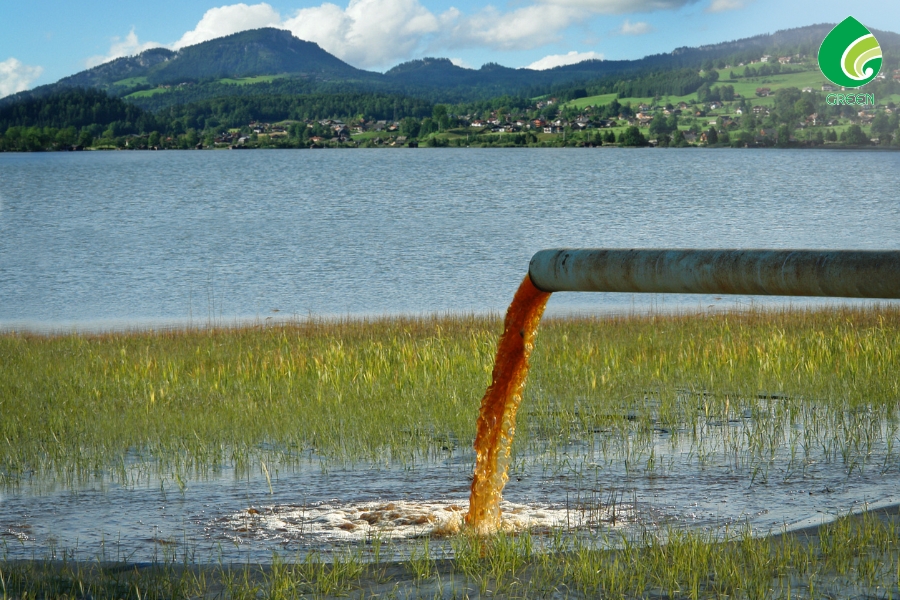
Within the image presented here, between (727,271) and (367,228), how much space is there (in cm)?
5316

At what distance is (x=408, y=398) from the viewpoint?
993 centimetres

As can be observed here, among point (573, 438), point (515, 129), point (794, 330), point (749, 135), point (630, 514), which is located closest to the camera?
point (630, 514)

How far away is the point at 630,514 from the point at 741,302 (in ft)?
65.3

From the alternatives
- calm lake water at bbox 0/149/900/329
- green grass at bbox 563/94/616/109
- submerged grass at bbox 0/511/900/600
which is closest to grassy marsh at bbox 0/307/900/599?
submerged grass at bbox 0/511/900/600

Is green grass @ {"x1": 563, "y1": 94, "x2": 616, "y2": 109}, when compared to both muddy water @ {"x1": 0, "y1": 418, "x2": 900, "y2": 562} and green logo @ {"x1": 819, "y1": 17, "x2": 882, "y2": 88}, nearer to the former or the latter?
green logo @ {"x1": 819, "y1": 17, "x2": 882, "y2": 88}

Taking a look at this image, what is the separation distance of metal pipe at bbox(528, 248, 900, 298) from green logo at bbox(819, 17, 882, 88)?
8467 centimetres

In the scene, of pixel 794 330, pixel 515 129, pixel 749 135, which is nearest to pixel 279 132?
pixel 515 129

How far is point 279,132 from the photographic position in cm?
17538

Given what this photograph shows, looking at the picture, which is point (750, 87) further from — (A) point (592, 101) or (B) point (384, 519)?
(B) point (384, 519)

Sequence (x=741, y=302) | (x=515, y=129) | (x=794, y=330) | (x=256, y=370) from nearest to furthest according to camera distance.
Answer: (x=256, y=370)
(x=794, y=330)
(x=741, y=302)
(x=515, y=129)

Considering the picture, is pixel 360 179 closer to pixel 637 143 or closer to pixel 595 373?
pixel 637 143

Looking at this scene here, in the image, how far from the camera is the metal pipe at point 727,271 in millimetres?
3539

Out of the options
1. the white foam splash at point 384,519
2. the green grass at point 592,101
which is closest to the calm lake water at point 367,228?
the white foam splash at point 384,519

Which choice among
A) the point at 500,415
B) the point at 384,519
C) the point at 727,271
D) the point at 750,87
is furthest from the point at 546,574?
the point at 750,87
